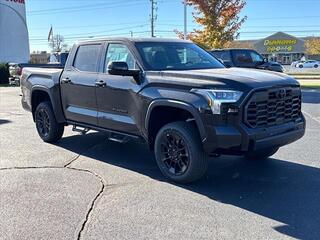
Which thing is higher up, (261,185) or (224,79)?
(224,79)

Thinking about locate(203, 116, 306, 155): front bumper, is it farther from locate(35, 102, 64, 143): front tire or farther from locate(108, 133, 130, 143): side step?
locate(35, 102, 64, 143): front tire

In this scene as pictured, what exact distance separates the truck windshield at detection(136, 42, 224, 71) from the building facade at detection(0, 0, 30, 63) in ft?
137

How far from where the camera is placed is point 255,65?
17.4 meters

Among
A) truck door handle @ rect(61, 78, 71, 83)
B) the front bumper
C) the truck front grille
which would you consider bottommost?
the front bumper

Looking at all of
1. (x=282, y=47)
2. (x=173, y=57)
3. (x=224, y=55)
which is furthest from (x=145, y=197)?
(x=282, y=47)

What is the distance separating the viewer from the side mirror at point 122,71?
18.2 ft

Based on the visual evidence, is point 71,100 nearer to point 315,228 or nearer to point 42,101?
point 42,101

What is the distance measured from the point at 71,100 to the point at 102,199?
268 centimetres

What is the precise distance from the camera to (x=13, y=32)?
46.1 metres

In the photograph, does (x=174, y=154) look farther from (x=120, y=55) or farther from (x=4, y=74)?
(x=4, y=74)

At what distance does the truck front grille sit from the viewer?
15.8ft

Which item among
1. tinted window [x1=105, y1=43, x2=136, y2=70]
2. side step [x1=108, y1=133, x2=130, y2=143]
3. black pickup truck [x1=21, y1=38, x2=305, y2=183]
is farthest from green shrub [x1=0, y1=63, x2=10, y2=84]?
side step [x1=108, y1=133, x2=130, y2=143]

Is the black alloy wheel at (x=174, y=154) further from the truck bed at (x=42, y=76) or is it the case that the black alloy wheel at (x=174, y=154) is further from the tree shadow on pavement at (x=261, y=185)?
the truck bed at (x=42, y=76)

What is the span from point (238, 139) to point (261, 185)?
2.98ft
